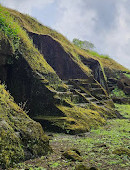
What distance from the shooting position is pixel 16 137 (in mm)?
5117

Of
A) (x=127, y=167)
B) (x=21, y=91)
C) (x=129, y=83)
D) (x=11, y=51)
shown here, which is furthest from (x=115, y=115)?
(x=129, y=83)

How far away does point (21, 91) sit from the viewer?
1018 cm

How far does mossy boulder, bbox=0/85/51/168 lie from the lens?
15.3 feet

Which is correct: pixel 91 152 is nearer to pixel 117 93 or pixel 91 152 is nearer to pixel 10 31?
pixel 10 31

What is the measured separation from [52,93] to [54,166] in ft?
17.1

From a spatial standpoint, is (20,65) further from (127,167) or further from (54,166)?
(127,167)

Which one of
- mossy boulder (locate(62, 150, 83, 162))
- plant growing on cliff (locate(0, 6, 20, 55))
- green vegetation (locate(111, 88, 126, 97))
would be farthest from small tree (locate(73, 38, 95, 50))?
mossy boulder (locate(62, 150, 83, 162))

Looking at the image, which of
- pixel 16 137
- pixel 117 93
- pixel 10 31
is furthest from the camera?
pixel 117 93

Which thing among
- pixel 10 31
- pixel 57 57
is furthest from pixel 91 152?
pixel 57 57

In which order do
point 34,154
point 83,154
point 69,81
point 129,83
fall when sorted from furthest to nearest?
point 129,83
point 69,81
point 83,154
point 34,154

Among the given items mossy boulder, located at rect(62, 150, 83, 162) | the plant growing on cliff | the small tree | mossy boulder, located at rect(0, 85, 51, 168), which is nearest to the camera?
mossy boulder, located at rect(0, 85, 51, 168)

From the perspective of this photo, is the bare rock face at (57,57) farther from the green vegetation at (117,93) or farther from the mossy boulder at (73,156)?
the mossy boulder at (73,156)

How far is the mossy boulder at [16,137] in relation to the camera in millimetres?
4662

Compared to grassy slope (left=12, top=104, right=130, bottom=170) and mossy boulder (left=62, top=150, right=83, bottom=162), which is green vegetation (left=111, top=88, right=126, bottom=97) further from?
mossy boulder (left=62, top=150, right=83, bottom=162)
